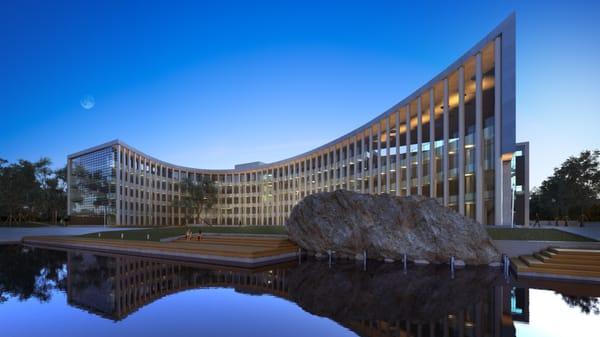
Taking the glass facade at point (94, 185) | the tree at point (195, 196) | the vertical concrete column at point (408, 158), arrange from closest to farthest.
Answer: the vertical concrete column at point (408, 158) < the glass facade at point (94, 185) < the tree at point (195, 196)

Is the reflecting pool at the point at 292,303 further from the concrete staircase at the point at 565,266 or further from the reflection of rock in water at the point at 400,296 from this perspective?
the concrete staircase at the point at 565,266

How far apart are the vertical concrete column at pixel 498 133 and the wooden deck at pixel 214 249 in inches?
640

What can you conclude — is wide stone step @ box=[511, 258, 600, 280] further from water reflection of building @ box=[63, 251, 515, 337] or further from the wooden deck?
the wooden deck

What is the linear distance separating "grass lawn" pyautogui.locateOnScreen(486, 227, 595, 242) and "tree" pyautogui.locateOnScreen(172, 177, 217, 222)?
66.3 meters

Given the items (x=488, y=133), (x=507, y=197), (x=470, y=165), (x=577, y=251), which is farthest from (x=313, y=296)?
(x=488, y=133)

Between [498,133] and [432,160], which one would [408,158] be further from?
[498,133]

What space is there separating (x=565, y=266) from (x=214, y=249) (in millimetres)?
18983

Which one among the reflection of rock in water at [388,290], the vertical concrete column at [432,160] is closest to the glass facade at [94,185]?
the vertical concrete column at [432,160]

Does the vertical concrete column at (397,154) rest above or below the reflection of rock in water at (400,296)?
above

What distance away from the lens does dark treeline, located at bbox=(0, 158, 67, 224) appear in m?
59.3

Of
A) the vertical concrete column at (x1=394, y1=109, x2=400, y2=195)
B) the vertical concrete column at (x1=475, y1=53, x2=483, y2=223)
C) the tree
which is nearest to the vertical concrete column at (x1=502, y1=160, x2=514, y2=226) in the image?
the vertical concrete column at (x1=475, y1=53, x2=483, y2=223)

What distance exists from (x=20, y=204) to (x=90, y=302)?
6478 centimetres

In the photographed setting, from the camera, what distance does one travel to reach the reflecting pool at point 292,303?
29.5 ft

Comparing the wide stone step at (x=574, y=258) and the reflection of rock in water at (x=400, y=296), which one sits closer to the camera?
the reflection of rock in water at (x=400, y=296)
